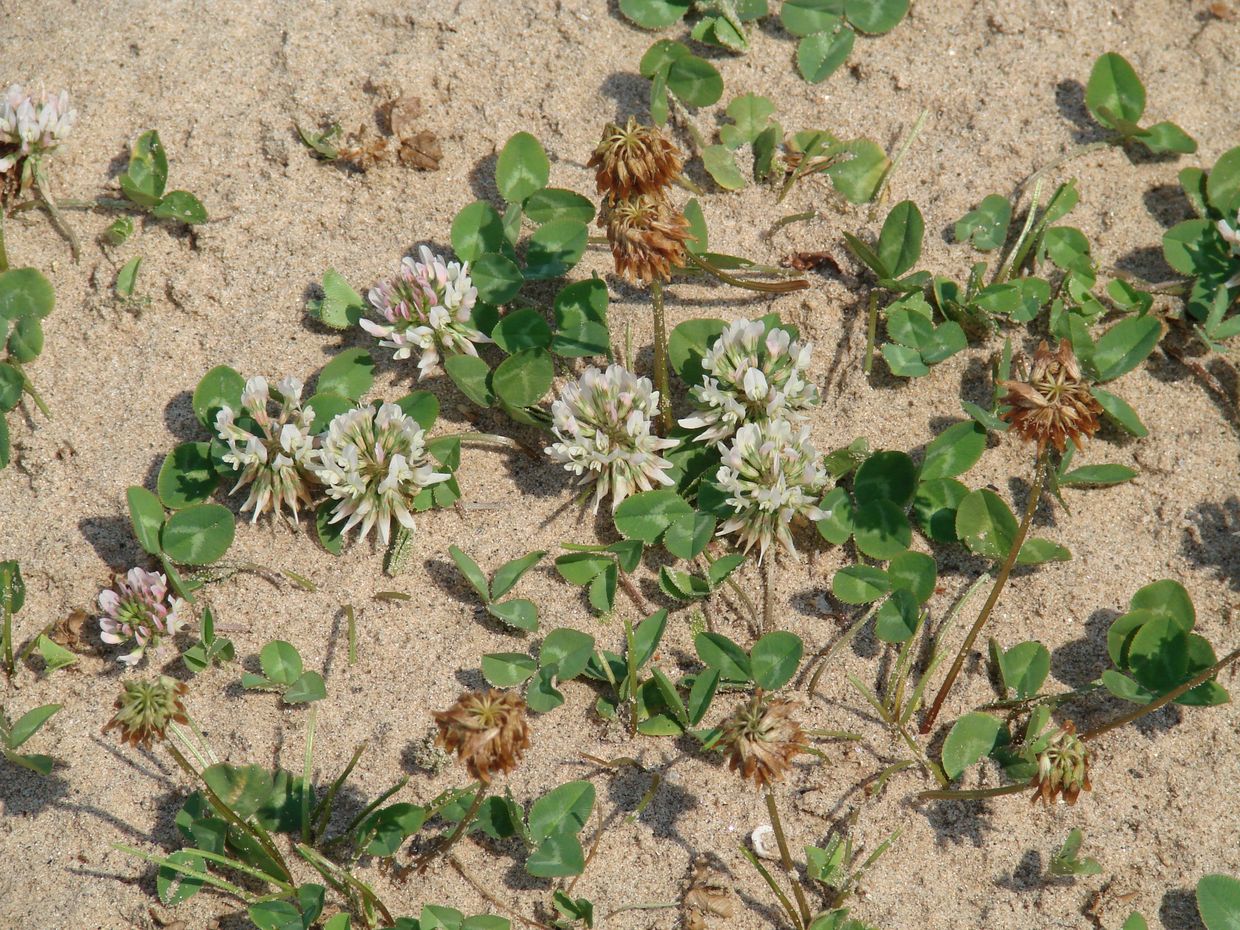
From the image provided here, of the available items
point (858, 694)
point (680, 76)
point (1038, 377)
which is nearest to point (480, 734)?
point (858, 694)

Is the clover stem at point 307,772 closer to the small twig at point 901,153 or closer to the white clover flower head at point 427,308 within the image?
the white clover flower head at point 427,308

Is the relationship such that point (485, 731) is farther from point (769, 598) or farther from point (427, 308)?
point (427, 308)

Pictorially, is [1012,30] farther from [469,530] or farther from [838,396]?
[469,530]

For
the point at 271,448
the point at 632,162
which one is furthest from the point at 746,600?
Answer: the point at 271,448

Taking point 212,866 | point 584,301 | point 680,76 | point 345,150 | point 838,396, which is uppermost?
point 680,76

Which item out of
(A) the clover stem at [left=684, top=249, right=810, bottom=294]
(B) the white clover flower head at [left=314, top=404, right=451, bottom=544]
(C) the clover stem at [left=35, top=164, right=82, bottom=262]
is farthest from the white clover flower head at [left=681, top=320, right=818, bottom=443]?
(C) the clover stem at [left=35, top=164, right=82, bottom=262]

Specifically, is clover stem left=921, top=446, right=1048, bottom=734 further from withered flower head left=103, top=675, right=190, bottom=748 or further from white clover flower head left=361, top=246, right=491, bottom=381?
withered flower head left=103, top=675, right=190, bottom=748

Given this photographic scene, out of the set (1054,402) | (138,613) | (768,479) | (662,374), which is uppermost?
(1054,402)
